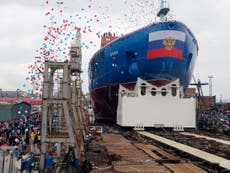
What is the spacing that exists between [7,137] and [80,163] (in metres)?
10.8

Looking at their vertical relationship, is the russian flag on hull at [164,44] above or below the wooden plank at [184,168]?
above

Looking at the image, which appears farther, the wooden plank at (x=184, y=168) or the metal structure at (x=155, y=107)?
the metal structure at (x=155, y=107)

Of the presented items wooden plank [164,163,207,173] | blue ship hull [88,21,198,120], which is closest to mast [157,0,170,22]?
blue ship hull [88,21,198,120]

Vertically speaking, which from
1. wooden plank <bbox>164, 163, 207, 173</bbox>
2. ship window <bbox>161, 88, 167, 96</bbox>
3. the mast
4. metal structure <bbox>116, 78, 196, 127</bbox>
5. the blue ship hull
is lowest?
wooden plank <bbox>164, 163, 207, 173</bbox>

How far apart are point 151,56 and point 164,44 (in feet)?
5.82

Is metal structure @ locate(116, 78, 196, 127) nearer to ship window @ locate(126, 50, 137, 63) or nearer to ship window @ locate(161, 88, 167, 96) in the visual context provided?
ship window @ locate(161, 88, 167, 96)

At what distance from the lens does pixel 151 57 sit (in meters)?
27.5

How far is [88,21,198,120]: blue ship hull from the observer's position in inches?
1078

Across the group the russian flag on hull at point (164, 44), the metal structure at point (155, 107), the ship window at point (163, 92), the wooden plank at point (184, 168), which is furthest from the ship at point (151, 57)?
the wooden plank at point (184, 168)

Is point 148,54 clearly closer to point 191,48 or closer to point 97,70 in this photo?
point 191,48

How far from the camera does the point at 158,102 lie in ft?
89.7

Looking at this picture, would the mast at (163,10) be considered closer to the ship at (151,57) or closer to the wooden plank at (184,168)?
the ship at (151,57)

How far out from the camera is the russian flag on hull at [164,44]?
27.2m

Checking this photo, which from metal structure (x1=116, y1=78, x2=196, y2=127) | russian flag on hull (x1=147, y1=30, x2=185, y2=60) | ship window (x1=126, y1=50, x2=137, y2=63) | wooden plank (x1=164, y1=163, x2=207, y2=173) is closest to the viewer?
wooden plank (x1=164, y1=163, x2=207, y2=173)
